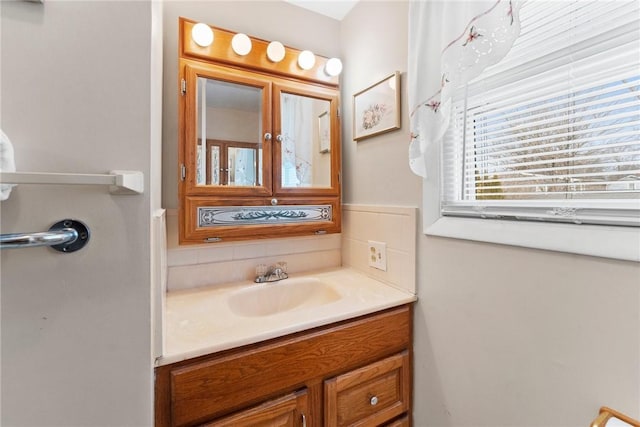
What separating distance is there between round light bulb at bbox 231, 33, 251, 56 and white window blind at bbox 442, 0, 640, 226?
2.94 feet

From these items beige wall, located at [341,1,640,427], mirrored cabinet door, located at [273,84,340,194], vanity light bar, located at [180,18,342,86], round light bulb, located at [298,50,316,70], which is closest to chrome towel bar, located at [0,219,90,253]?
mirrored cabinet door, located at [273,84,340,194]

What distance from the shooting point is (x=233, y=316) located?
93 cm

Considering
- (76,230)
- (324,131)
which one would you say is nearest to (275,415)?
(76,230)

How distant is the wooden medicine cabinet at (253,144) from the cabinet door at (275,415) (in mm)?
642

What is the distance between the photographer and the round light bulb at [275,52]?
121 centimetres

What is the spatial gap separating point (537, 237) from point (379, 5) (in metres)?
1.18

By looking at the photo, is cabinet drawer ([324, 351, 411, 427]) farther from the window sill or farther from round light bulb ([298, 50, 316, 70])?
round light bulb ([298, 50, 316, 70])

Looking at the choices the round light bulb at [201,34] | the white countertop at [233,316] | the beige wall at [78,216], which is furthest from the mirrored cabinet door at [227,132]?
the beige wall at [78,216]

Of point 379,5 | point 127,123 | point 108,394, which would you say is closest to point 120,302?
point 108,394

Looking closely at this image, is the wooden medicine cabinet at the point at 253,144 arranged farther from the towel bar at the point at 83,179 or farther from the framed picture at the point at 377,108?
the towel bar at the point at 83,179

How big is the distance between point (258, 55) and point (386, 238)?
1022mm

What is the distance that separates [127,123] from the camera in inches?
20.7

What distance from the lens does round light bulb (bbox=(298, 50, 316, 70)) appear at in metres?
1.28

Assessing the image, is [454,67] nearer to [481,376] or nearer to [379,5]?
[379,5]
